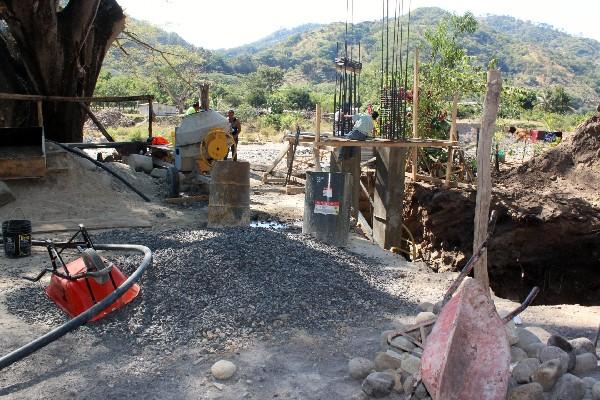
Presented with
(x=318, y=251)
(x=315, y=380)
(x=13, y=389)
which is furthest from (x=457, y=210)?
(x=13, y=389)

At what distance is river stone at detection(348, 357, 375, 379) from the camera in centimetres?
426

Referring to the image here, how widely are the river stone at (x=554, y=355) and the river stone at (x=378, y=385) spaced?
1.07 meters

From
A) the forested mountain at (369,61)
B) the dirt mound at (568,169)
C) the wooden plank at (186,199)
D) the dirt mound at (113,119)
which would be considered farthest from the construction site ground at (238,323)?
the forested mountain at (369,61)

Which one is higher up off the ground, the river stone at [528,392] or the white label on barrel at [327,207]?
the white label on barrel at [327,207]

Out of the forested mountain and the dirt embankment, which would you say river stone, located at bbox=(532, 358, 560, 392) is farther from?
the forested mountain

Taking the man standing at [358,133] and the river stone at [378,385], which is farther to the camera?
the man standing at [358,133]

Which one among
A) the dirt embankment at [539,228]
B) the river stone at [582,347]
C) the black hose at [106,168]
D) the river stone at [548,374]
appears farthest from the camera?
the dirt embankment at [539,228]

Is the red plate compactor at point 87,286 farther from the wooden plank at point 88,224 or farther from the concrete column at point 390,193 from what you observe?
the concrete column at point 390,193

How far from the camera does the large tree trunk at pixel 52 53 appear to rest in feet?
36.3

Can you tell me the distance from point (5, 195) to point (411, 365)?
286 inches

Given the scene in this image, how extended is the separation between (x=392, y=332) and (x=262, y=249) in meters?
2.20

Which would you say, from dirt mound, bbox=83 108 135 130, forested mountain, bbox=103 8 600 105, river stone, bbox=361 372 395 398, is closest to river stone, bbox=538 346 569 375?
river stone, bbox=361 372 395 398

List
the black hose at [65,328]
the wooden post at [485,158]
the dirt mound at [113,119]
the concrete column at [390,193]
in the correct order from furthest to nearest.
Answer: the dirt mound at [113,119]
the concrete column at [390,193]
the wooden post at [485,158]
the black hose at [65,328]

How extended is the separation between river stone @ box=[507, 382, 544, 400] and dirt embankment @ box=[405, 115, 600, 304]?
7.82 metres
